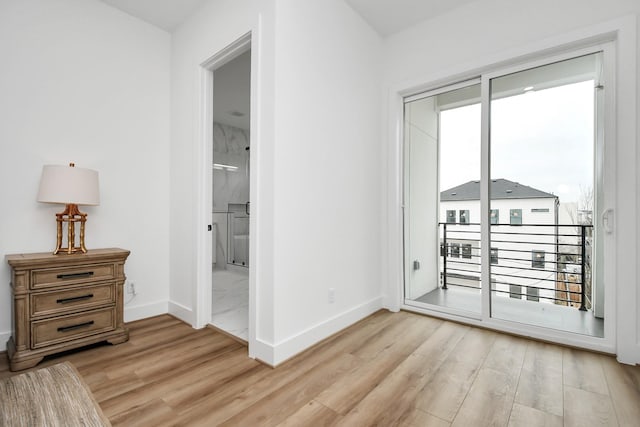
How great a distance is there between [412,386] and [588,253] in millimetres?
1748

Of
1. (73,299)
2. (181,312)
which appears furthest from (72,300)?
(181,312)

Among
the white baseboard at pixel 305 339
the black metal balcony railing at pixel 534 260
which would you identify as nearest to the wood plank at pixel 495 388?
the black metal balcony railing at pixel 534 260

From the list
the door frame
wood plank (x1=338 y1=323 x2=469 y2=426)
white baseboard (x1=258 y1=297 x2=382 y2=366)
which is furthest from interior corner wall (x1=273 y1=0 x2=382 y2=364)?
the door frame

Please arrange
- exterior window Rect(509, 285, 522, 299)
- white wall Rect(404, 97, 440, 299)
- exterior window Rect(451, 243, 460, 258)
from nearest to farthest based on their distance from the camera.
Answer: exterior window Rect(509, 285, 522, 299) < exterior window Rect(451, 243, 460, 258) < white wall Rect(404, 97, 440, 299)

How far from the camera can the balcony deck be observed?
224 centimetres

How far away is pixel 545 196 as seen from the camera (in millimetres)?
2424

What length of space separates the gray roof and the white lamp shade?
316 centimetres

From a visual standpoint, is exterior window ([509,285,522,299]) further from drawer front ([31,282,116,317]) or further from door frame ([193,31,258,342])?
drawer front ([31,282,116,317])

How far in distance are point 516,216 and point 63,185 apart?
354 centimetres

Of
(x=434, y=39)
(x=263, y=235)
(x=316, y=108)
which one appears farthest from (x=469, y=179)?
(x=263, y=235)

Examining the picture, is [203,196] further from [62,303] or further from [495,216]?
[495,216]

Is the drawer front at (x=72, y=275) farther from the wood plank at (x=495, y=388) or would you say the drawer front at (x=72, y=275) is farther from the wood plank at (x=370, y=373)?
the wood plank at (x=495, y=388)

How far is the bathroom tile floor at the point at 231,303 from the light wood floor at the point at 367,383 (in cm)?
20

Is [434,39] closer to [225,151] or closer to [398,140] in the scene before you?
[398,140]
